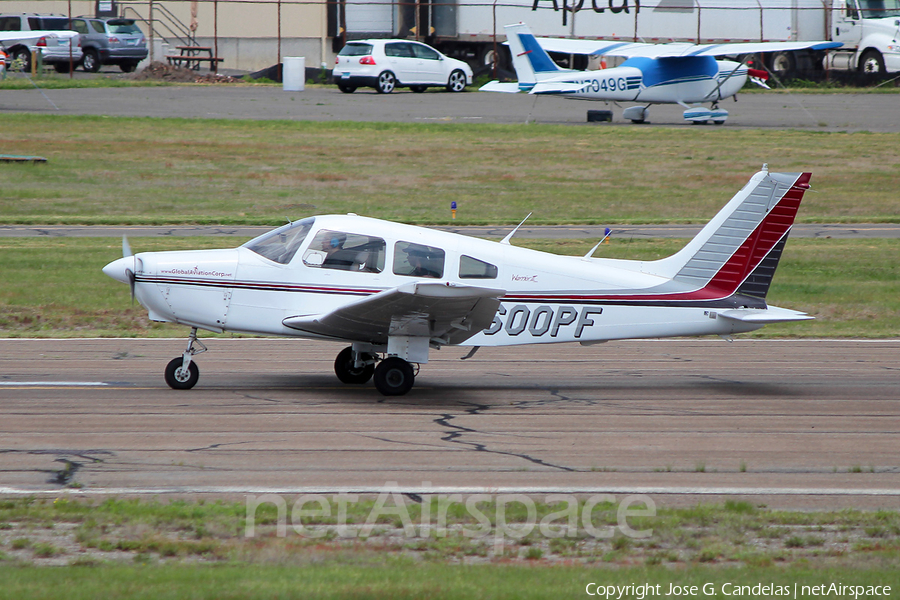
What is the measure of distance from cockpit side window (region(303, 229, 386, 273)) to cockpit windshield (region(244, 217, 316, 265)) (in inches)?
7.4

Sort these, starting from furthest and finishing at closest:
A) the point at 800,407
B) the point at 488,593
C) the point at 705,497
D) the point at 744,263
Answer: the point at 744,263 → the point at 800,407 → the point at 705,497 → the point at 488,593

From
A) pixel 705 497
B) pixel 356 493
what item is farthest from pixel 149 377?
pixel 705 497

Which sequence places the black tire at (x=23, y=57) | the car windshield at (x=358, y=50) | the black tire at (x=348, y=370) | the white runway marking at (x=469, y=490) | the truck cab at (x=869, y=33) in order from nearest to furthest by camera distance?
the white runway marking at (x=469, y=490), the black tire at (x=348, y=370), the car windshield at (x=358, y=50), the truck cab at (x=869, y=33), the black tire at (x=23, y=57)

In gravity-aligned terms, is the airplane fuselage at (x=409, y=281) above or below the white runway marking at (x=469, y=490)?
above

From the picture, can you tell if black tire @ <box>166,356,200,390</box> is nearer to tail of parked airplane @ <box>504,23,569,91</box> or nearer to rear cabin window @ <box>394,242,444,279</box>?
rear cabin window @ <box>394,242,444,279</box>

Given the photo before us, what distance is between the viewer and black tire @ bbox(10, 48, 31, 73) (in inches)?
1775

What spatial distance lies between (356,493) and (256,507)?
86cm

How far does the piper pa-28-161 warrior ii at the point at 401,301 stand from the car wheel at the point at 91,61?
38940 mm

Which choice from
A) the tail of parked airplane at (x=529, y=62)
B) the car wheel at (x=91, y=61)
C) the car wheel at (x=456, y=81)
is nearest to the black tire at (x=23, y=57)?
the car wheel at (x=91, y=61)

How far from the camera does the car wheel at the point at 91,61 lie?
153 ft

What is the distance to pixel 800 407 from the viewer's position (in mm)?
11602

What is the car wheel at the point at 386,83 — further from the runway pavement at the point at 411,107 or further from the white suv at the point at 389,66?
the runway pavement at the point at 411,107

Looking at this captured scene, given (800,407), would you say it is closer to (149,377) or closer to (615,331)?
(615,331)

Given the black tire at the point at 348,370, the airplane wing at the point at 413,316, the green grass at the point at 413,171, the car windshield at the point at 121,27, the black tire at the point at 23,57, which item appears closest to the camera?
the airplane wing at the point at 413,316
